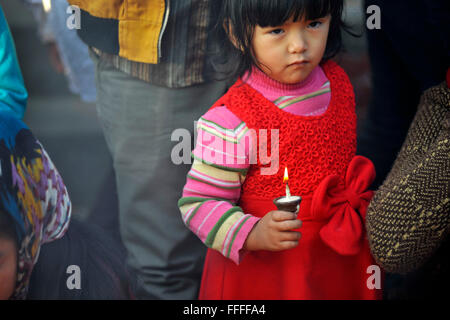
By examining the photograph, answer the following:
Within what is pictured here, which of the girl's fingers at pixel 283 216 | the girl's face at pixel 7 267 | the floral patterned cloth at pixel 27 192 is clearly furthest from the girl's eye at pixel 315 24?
the girl's face at pixel 7 267

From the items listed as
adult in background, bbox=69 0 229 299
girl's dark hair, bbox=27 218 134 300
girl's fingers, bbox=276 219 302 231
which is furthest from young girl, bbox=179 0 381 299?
girl's dark hair, bbox=27 218 134 300

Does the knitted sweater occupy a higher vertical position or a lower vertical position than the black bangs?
lower

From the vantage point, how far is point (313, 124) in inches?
45.4

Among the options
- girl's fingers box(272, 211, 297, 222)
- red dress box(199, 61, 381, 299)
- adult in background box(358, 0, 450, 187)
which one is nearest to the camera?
girl's fingers box(272, 211, 297, 222)

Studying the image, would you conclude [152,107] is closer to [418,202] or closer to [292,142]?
[292,142]

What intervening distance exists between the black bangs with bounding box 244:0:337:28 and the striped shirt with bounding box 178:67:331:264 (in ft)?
0.70

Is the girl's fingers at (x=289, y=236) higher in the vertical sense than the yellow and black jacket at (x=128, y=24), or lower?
lower

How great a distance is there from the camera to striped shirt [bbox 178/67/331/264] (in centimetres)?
111

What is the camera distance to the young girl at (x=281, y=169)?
3.59 ft

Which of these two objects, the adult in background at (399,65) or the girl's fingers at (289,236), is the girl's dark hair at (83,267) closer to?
the girl's fingers at (289,236)

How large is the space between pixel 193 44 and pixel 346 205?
1.76ft

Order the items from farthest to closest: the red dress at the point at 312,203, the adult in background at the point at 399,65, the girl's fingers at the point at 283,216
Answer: the adult in background at the point at 399,65 < the red dress at the point at 312,203 < the girl's fingers at the point at 283,216

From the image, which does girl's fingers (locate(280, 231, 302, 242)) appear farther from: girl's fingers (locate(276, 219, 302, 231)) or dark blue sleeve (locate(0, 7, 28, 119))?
dark blue sleeve (locate(0, 7, 28, 119))
